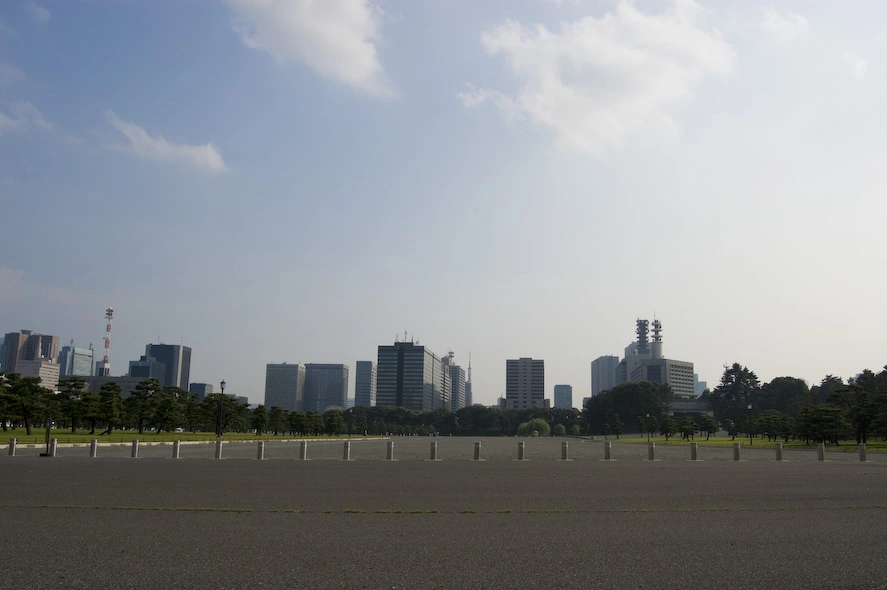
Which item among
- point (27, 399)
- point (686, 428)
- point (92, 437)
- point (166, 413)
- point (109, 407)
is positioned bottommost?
point (92, 437)

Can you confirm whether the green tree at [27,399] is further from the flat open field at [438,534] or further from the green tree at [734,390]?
the green tree at [734,390]

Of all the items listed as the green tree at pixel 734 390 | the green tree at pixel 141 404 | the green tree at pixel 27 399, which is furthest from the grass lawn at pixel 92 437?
the green tree at pixel 734 390

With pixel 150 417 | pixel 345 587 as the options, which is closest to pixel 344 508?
pixel 345 587

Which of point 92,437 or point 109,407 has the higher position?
point 109,407

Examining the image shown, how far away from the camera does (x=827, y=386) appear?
126875 mm

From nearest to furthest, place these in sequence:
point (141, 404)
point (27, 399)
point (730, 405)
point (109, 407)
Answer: point (27, 399)
point (109, 407)
point (141, 404)
point (730, 405)

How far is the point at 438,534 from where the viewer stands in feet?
32.3

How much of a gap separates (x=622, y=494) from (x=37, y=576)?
439 inches

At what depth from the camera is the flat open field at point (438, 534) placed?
7344 mm

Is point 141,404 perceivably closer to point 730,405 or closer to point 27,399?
point 27,399

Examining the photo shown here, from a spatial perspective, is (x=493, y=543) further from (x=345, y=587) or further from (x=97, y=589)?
(x=97, y=589)

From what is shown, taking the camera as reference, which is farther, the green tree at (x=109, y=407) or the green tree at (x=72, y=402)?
the green tree at (x=72, y=402)

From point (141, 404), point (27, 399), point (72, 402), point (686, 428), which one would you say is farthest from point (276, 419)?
point (686, 428)

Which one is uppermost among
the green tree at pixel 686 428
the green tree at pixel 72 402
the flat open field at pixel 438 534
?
the green tree at pixel 72 402
